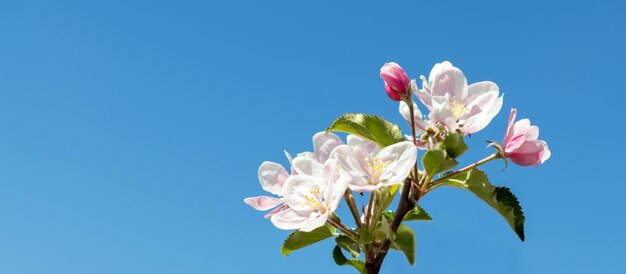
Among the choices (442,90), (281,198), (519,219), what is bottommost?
(519,219)

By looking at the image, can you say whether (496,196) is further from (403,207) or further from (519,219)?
(403,207)

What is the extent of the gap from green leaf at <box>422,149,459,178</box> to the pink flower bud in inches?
9.7

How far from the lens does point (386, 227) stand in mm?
1484

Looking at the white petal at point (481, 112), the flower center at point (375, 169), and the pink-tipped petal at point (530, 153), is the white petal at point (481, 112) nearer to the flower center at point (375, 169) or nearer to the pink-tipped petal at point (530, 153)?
the pink-tipped petal at point (530, 153)

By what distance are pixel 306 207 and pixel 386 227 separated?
0.77 ft

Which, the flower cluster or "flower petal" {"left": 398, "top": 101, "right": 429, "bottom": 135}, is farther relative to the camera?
"flower petal" {"left": 398, "top": 101, "right": 429, "bottom": 135}

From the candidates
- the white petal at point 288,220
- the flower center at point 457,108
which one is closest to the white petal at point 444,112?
the flower center at point 457,108

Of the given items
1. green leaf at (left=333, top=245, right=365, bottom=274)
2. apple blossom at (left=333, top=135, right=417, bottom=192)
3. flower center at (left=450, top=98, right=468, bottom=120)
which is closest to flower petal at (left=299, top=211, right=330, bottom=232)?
apple blossom at (left=333, top=135, right=417, bottom=192)

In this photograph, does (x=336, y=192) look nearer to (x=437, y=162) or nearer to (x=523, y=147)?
(x=437, y=162)

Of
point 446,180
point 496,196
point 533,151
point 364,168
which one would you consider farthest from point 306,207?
point 533,151

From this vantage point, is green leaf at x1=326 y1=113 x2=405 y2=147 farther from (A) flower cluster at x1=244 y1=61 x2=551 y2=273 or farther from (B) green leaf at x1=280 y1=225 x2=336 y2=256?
(B) green leaf at x1=280 y1=225 x2=336 y2=256

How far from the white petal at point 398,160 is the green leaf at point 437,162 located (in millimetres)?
35

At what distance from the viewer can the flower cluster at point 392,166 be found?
154 cm

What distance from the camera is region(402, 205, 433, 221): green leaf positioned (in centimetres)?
187
